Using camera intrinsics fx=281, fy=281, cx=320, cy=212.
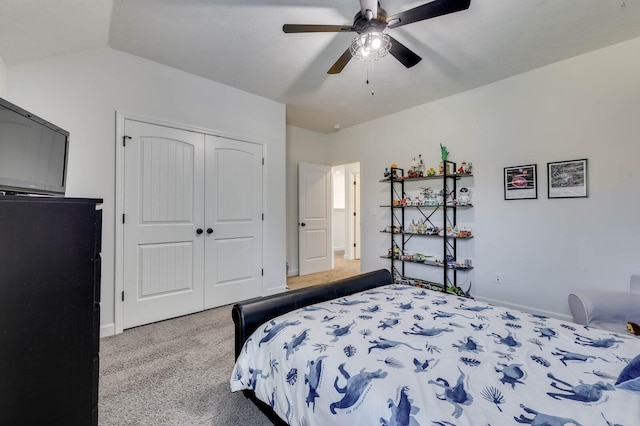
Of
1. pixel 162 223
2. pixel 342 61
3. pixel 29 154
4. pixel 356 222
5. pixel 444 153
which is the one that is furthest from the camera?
pixel 356 222

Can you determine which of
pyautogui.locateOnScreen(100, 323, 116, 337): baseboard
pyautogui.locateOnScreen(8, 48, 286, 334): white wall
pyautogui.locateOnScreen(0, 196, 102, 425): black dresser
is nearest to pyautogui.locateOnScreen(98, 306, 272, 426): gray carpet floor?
pyautogui.locateOnScreen(100, 323, 116, 337): baseboard

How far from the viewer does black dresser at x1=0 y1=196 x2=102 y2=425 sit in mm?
847

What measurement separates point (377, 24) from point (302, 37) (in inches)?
35.3

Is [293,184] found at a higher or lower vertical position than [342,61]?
lower

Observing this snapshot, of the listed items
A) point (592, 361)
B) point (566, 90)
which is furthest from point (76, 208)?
point (566, 90)

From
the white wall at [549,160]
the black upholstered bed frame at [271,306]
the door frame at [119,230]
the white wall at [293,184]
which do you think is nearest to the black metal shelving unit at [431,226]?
the white wall at [549,160]

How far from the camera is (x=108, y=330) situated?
2611mm

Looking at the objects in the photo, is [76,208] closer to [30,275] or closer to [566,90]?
[30,275]

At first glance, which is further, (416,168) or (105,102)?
(416,168)

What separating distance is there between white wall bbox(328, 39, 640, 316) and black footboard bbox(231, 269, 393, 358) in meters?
2.09

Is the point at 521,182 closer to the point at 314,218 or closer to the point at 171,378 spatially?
the point at 314,218

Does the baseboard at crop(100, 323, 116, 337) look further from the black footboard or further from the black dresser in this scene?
the black dresser

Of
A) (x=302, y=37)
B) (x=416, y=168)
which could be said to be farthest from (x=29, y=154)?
(x=416, y=168)

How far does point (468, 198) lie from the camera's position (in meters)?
3.55
